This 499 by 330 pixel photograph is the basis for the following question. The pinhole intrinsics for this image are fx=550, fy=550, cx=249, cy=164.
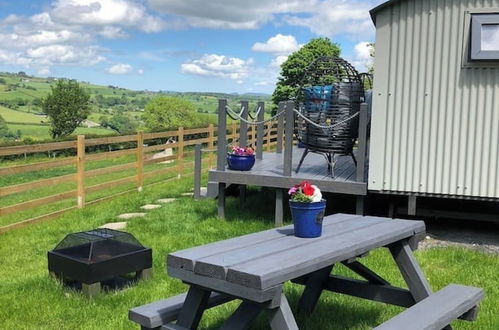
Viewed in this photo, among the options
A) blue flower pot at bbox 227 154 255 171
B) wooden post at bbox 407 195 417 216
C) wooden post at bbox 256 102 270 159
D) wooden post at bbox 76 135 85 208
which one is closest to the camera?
wooden post at bbox 407 195 417 216

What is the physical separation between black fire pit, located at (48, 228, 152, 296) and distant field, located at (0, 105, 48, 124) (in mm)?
47655

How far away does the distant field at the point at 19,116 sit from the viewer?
50688 mm

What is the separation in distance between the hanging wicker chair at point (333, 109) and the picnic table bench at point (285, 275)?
3.37 metres

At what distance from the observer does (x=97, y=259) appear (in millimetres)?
4484

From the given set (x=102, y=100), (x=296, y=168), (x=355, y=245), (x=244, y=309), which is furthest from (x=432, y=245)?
(x=102, y=100)

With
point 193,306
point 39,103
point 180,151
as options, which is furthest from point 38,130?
point 193,306

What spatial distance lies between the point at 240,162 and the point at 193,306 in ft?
15.7

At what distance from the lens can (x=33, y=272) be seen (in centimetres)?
523

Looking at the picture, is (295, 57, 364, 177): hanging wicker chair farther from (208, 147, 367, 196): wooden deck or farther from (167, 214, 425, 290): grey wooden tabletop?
(167, 214, 425, 290): grey wooden tabletop

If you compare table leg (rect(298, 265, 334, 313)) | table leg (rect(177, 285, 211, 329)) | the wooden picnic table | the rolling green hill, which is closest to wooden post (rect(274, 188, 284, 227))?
table leg (rect(298, 265, 334, 313))

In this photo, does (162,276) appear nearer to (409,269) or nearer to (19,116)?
(409,269)

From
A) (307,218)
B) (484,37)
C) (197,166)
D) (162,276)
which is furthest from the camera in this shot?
(197,166)

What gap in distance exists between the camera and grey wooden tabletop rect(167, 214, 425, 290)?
94.7 inches

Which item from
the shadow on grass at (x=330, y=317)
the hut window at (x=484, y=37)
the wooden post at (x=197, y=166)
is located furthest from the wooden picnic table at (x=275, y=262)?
the wooden post at (x=197, y=166)
